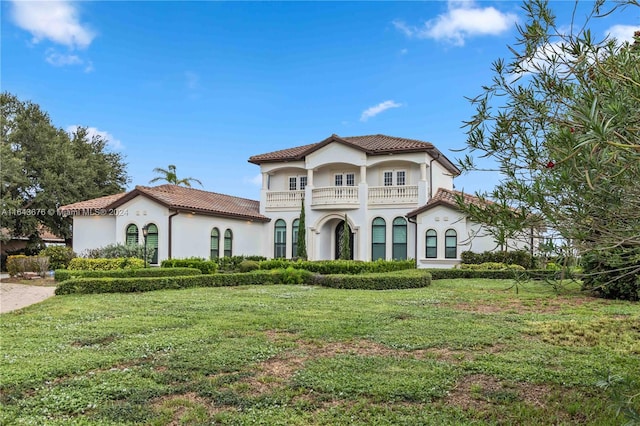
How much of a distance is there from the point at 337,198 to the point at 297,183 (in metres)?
3.58

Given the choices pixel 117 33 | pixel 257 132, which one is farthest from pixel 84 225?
pixel 117 33

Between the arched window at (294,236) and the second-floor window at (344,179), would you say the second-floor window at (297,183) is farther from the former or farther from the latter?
the arched window at (294,236)

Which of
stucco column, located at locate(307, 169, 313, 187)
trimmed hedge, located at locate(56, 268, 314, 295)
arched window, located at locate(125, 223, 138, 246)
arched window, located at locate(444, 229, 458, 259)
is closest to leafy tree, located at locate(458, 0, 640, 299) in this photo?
trimmed hedge, located at locate(56, 268, 314, 295)

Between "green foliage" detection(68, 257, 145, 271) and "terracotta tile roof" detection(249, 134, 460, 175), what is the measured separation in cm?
1070

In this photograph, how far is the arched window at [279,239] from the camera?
28781mm

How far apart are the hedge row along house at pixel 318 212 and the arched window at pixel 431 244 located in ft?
0.17

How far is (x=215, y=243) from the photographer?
2594cm

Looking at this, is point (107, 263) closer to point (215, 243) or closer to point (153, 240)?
point (153, 240)

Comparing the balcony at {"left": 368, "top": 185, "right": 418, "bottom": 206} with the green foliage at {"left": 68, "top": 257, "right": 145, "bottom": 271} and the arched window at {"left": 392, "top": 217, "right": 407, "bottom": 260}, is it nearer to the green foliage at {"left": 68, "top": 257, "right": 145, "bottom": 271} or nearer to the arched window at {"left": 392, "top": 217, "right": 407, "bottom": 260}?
the arched window at {"left": 392, "top": 217, "right": 407, "bottom": 260}

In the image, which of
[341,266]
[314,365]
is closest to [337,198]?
[341,266]

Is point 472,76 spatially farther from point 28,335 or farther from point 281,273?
point 281,273

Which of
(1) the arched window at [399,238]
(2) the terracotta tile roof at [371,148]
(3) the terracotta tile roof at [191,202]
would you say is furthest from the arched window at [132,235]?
(1) the arched window at [399,238]

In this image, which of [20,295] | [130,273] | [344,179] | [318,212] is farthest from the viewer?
[344,179]

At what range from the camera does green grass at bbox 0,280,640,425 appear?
4.59 m
